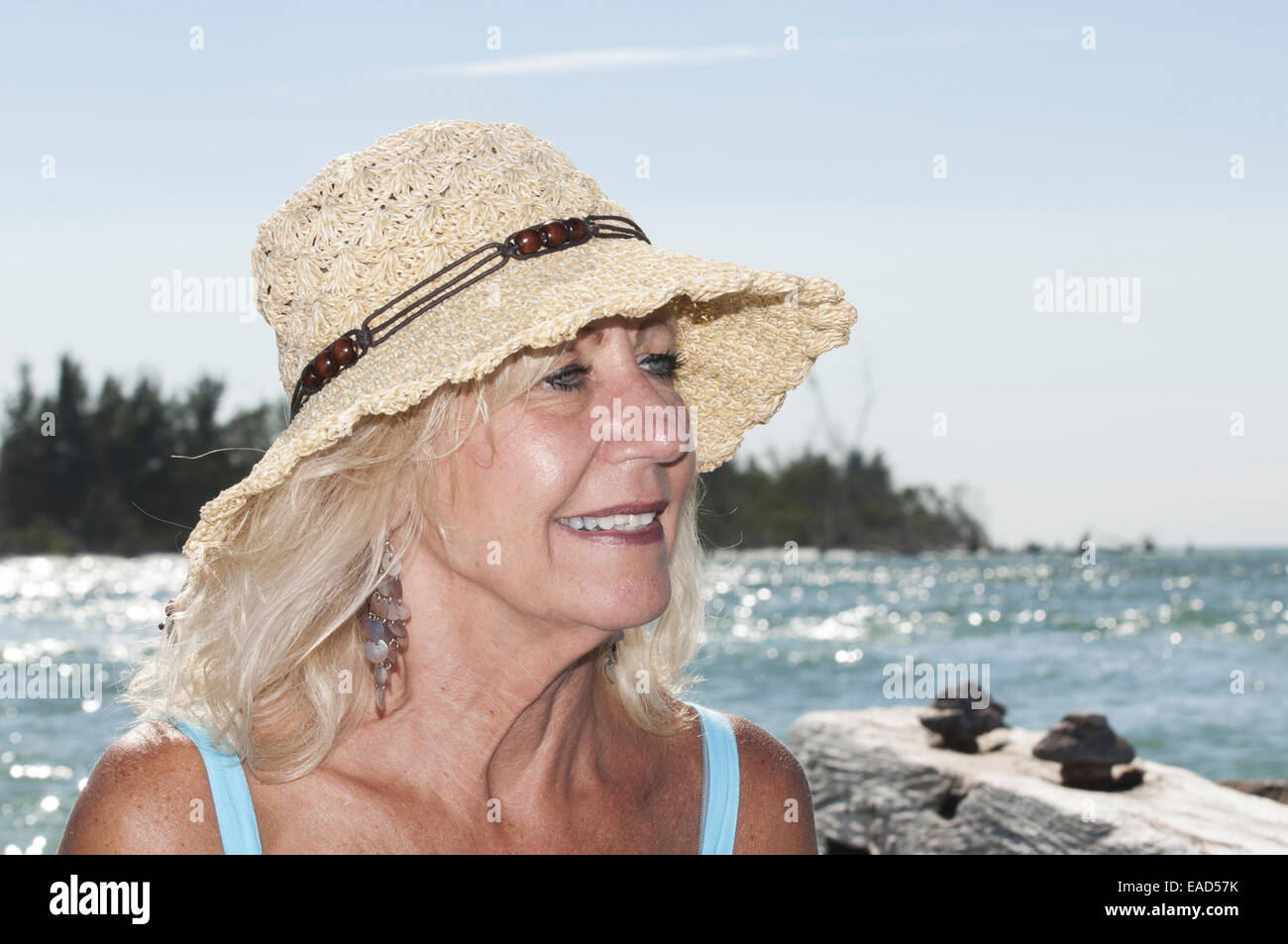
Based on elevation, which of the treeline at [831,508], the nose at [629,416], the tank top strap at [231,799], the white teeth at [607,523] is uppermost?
the nose at [629,416]

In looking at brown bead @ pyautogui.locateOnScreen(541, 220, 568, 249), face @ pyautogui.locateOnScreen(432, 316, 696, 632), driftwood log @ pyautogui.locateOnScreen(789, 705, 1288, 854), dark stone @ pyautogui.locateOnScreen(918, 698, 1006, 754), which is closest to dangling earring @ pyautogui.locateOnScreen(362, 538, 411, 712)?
face @ pyautogui.locateOnScreen(432, 316, 696, 632)

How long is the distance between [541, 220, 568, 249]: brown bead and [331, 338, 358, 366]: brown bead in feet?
1.07

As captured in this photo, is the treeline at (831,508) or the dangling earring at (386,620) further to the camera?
the treeline at (831,508)

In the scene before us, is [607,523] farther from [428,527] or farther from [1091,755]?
[1091,755]

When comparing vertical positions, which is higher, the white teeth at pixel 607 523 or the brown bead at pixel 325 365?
the brown bead at pixel 325 365

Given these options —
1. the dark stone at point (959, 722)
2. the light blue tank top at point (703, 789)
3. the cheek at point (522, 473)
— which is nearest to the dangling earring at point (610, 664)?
the light blue tank top at point (703, 789)

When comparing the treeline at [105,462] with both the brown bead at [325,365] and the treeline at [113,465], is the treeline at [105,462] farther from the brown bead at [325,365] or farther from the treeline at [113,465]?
the brown bead at [325,365]

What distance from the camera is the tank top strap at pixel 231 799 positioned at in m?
1.68

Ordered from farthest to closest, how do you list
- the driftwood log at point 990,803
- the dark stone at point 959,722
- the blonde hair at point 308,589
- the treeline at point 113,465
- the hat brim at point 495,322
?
the treeline at point 113,465 → the dark stone at point 959,722 → the driftwood log at point 990,803 → the blonde hair at point 308,589 → the hat brim at point 495,322

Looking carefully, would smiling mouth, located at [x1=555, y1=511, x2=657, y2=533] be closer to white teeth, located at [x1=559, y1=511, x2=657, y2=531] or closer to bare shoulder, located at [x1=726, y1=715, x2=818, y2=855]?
white teeth, located at [x1=559, y1=511, x2=657, y2=531]

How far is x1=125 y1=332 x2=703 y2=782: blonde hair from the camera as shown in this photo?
68.4 inches
